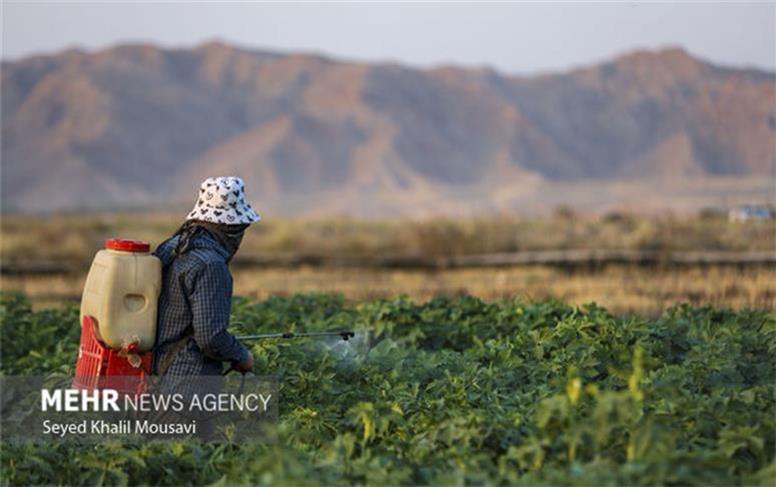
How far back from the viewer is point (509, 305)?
9.84 meters

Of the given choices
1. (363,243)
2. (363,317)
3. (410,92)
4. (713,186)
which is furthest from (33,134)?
(363,317)

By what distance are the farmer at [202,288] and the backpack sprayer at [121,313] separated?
0.08 metres

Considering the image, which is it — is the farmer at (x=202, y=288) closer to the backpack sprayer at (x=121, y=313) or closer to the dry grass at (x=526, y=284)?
the backpack sprayer at (x=121, y=313)

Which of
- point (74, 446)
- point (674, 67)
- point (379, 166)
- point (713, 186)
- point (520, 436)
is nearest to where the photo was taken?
point (520, 436)

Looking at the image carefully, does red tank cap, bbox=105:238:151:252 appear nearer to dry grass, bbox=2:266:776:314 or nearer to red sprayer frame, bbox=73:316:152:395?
red sprayer frame, bbox=73:316:152:395

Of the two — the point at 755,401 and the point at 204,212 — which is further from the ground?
the point at 204,212

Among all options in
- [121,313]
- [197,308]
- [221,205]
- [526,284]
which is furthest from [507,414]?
[526,284]

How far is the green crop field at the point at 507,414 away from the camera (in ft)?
15.5

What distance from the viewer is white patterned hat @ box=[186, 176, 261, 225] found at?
618cm

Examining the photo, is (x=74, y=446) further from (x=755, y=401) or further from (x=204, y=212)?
(x=755, y=401)

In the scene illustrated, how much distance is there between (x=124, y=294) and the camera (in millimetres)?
6020

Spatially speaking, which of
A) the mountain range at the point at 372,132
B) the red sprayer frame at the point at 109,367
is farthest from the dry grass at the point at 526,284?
the mountain range at the point at 372,132

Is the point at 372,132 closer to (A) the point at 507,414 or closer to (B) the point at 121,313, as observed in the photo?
(B) the point at 121,313

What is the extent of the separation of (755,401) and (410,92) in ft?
437
